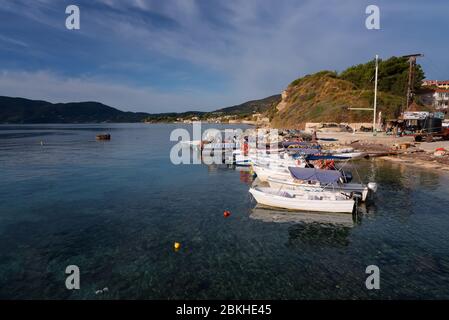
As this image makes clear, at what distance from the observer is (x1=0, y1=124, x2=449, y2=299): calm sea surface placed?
14445mm

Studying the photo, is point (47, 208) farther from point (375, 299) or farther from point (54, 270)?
point (375, 299)

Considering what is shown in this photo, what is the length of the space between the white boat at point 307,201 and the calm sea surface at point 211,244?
878mm

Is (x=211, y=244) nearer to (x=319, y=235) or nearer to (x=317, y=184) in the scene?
(x=319, y=235)

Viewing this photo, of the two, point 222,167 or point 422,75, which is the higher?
point 422,75

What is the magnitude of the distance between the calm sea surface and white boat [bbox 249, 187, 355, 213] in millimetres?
878

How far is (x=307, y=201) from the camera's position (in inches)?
976

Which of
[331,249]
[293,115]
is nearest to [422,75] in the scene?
[293,115]

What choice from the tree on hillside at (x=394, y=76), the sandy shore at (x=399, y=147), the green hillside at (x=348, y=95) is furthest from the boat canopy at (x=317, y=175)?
the tree on hillside at (x=394, y=76)

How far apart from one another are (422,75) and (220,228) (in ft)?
479

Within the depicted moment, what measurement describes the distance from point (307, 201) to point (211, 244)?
1003 centimetres

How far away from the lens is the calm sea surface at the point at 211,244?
14445 mm

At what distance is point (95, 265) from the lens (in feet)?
54.1

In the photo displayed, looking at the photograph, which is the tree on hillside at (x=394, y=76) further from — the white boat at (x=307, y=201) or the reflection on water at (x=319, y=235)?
the reflection on water at (x=319, y=235)

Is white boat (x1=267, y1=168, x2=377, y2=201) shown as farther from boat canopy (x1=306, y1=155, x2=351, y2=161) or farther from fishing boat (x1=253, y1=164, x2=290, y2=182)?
boat canopy (x1=306, y1=155, x2=351, y2=161)
